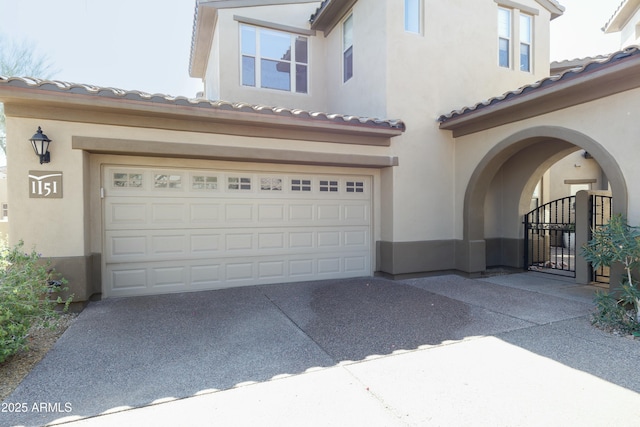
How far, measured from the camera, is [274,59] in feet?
33.3

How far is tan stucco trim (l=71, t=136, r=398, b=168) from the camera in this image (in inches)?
234

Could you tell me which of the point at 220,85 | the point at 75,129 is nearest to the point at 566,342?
the point at 75,129

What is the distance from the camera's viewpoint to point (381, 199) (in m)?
8.34

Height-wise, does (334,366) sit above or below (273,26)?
below

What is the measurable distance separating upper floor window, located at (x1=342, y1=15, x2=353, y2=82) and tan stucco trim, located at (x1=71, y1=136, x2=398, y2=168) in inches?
125

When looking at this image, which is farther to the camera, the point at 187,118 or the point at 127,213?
the point at 127,213

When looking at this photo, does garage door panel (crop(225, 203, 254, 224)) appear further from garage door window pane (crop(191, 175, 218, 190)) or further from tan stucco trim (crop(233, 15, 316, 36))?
tan stucco trim (crop(233, 15, 316, 36))

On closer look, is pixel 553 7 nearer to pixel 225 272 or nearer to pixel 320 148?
pixel 320 148

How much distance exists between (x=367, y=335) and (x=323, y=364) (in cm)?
104

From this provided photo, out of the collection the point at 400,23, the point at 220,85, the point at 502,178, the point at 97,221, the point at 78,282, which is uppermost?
the point at 400,23

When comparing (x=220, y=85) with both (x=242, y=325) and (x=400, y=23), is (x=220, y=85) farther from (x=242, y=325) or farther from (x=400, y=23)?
(x=242, y=325)

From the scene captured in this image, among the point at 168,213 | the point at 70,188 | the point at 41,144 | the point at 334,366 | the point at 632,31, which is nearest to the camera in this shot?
the point at 334,366

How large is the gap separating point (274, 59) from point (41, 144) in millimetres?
6535

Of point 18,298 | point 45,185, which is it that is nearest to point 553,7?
point 45,185
